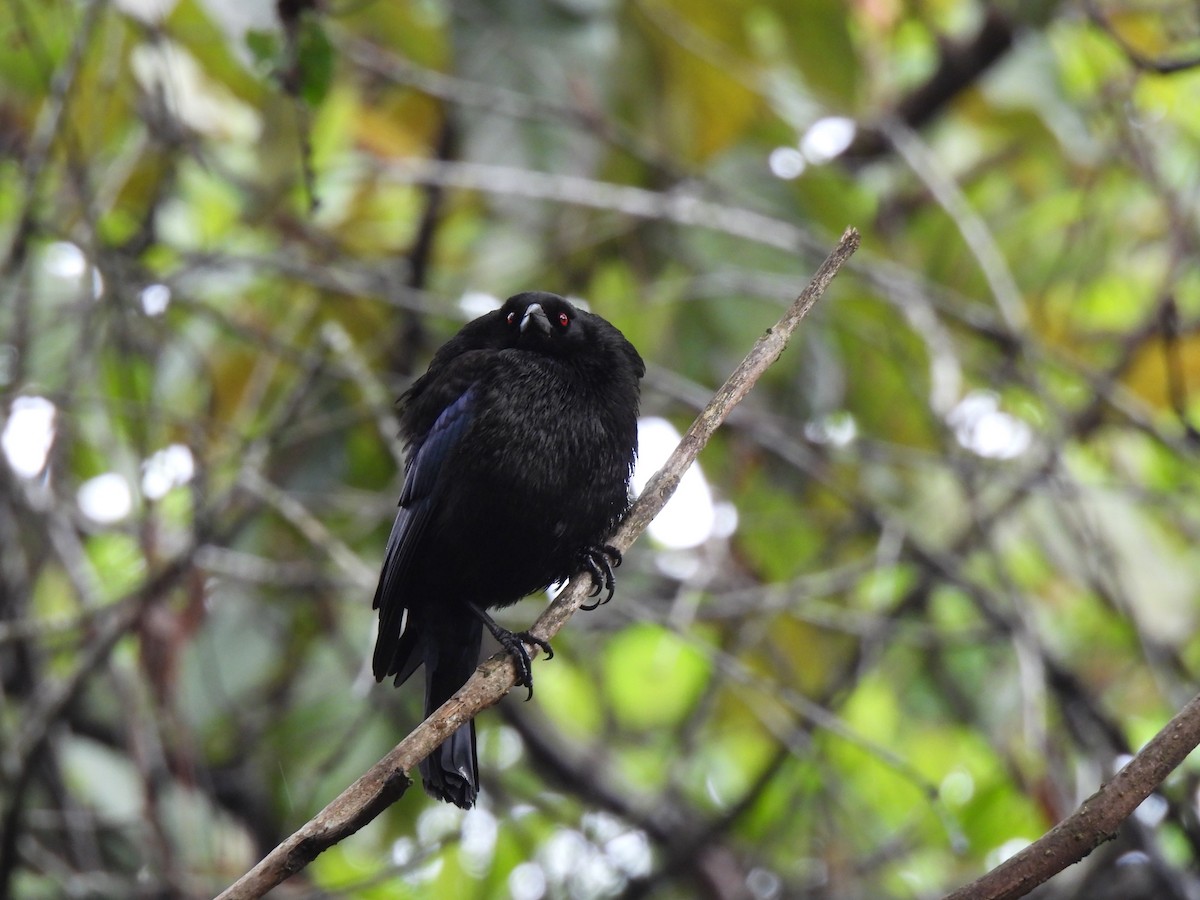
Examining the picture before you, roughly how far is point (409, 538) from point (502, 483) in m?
0.24

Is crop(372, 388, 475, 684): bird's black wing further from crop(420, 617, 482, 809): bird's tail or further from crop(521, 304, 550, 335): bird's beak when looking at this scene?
crop(521, 304, 550, 335): bird's beak

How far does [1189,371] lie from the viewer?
15.7 ft

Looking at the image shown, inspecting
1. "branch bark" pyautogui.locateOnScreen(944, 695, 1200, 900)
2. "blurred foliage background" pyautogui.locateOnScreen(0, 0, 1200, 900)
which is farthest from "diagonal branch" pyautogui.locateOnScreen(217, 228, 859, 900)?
"blurred foliage background" pyautogui.locateOnScreen(0, 0, 1200, 900)

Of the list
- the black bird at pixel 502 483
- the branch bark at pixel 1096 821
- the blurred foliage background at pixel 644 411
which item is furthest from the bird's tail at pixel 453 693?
the branch bark at pixel 1096 821

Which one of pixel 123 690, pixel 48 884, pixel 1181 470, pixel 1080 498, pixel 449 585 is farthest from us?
pixel 1181 470

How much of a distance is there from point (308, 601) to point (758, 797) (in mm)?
1711

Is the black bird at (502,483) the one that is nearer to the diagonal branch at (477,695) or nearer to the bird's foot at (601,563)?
the bird's foot at (601,563)

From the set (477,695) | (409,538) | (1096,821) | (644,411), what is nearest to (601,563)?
(409,538)

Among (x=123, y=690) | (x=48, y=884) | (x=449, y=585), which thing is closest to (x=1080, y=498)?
(x=449, y=585)

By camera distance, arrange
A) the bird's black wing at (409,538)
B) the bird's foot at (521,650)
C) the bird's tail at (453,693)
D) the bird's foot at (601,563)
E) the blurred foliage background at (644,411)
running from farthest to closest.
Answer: the blurred foliage background at (644,411)
the bird's foot at (601,563)
the bird's black wing at (409,538)
the bird's tail at (453,693)
the bird's foot at (521,650)

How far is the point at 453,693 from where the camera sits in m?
3.13

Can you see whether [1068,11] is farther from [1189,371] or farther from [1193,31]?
[1189,371]

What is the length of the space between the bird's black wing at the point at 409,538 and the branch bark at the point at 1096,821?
1.55 m

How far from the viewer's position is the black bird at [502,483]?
119 inches
